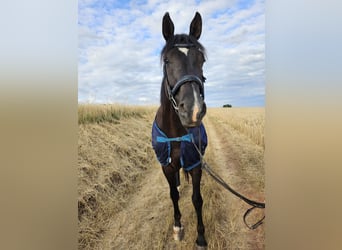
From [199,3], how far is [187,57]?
402mm

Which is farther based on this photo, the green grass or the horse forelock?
the green grass

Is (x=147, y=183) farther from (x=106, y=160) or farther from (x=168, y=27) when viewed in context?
(x=168, y=27)

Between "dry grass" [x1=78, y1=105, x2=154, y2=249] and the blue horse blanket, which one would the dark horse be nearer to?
the blue horse blanket

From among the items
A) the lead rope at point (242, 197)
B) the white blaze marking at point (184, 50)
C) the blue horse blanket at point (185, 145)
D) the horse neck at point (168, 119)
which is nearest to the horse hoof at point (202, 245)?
the lead rope at point (242, 197)

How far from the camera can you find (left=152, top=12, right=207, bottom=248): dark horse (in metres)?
1.02

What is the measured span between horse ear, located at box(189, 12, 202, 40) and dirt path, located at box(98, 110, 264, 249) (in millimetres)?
405

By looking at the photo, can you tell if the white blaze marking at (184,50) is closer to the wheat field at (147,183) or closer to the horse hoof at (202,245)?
the wheat field at (147,183)

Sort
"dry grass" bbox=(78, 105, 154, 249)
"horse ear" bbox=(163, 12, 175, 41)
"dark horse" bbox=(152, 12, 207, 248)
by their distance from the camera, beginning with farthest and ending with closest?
1. "dry grass" bbox=(78, 105, 154, 249)
2. "horse ear" bbox=(163, 12, 175, 41)
3. "dark horse" bbox=(152, 12, 207, 248)

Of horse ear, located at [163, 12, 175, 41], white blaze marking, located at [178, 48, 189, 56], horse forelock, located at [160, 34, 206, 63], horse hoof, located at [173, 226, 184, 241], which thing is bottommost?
horse hoof, located at [173, 226, 184, 241]

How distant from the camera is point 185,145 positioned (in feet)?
3.84

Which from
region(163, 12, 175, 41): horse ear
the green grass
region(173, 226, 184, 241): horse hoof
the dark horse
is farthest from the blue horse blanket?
region(163, 12, 175, 41): horse ear
